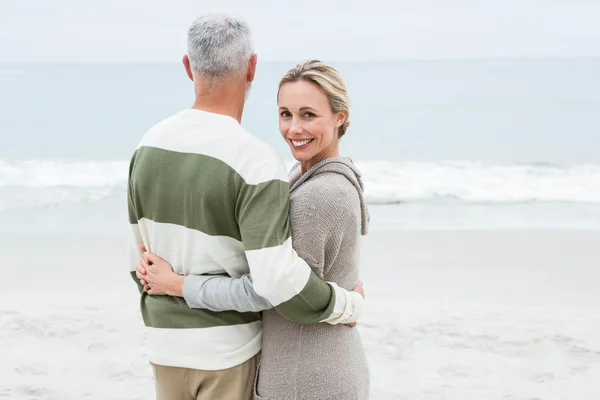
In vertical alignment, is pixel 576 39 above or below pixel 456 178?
above

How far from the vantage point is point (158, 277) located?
6.78 ft

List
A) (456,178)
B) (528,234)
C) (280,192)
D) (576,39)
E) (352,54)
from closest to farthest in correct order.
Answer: (280,192), (528,234), (456,178), (352,54), (576,39)

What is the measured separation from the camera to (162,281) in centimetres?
206

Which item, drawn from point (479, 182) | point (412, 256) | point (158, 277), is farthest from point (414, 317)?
point (479, 182)

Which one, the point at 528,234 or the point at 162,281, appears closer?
the point at 162,281

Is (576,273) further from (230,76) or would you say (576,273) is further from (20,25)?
(20,25)

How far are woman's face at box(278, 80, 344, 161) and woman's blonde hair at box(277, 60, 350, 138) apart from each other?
0.04 feet

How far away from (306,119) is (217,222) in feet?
1.45

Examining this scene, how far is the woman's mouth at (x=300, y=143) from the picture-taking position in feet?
7.11

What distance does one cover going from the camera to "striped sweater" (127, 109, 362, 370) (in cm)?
187

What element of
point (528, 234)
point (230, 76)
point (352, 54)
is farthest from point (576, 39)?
point (230, 76)

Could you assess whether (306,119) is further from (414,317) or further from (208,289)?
(414,317)

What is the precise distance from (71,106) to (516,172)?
12136 mm

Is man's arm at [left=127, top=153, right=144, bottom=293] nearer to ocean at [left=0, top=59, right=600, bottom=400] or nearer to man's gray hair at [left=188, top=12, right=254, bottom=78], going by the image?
man's gray hair at [left=188, top=12, right=254, bottom=78]
